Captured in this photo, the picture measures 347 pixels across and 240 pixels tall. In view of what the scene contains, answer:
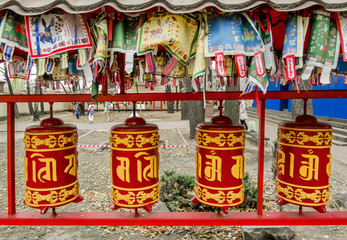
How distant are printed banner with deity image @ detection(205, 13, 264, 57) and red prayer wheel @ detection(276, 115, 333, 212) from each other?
2.81 ft

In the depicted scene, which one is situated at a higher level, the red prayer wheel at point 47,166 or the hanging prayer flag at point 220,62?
the hanging prayer flag at point 220,62

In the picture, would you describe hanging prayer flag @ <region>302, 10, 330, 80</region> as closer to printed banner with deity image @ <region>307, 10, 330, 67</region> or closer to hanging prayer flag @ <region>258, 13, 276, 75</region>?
printed banner with deity image @ <region>307, 10, 330, 67</region>

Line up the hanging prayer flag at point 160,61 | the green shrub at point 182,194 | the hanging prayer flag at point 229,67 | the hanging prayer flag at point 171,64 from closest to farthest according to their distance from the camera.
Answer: the hanging prayer flag at point 171,64 → the hanging prayer flag at point 229,67 → the hanging prayer flag at point 160,61 → the green shrub at point 182,194

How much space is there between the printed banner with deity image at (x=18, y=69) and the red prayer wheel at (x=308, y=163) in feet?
7.95

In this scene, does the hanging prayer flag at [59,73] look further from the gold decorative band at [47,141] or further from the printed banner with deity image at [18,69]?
the gold decorative band at [47,141]

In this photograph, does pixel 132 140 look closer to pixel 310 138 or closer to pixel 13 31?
pixel 13 31

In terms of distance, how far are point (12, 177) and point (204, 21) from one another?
2.15m

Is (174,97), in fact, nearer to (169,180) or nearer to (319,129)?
(319,129)

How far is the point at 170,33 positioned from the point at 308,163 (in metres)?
1.53

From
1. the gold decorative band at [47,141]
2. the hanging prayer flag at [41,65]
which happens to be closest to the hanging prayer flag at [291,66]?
the hanging prayer flag at [41,65]

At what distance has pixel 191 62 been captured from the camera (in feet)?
6.31

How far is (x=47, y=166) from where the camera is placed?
2.10 metres

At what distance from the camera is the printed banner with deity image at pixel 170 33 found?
169 cm

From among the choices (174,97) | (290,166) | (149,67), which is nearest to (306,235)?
(290,166)
